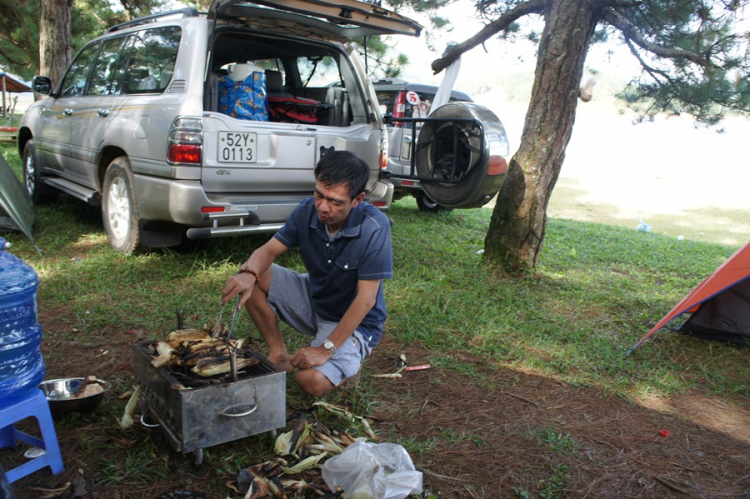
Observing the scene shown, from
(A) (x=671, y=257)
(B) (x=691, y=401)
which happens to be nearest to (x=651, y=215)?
(A) (x=671, y=257)

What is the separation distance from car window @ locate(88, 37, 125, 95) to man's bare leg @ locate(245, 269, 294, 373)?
310cm

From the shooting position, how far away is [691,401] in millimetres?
3143

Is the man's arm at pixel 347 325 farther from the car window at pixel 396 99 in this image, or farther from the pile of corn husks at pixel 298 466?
the car window at pixel 396 99

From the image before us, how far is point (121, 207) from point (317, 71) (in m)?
2.33

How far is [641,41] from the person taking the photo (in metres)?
4.89

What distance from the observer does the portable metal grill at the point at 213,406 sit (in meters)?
2.03

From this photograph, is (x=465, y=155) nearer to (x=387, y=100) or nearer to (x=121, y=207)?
(x=121, y=207)

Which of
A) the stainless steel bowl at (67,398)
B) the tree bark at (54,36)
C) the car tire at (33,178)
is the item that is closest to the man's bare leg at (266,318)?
the stainless steel bowl at (67,398)

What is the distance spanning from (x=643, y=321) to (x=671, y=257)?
10.8 ft

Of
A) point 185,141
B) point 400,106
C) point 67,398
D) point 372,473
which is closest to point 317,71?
point 185,141

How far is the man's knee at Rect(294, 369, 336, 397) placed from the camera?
2445 mm

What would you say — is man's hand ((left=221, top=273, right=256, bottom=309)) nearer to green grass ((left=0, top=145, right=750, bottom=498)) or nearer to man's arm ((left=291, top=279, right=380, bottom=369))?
man's arm ((left=291, top=279, right=380, bottom=369))

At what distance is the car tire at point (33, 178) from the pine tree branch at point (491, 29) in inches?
185

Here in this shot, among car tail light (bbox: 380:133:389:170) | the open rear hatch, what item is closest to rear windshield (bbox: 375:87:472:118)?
car tail light (bbox: 380:133:389:170)
